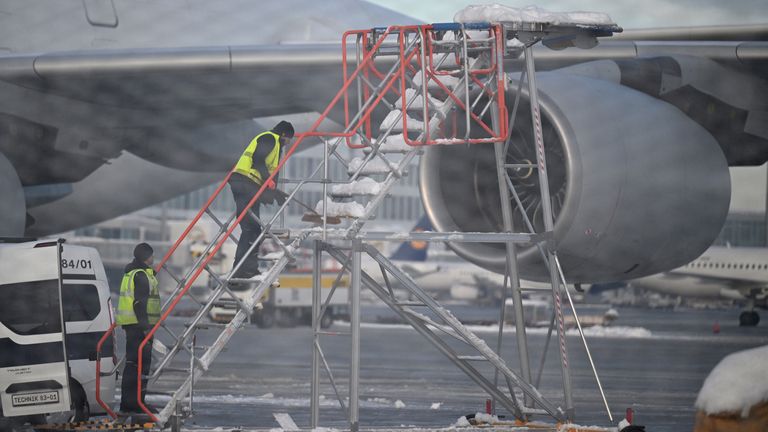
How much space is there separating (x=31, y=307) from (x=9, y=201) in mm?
1978

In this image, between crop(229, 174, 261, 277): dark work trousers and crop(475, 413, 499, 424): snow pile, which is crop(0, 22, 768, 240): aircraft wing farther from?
crop(475, 413, 499, 424): snow pile

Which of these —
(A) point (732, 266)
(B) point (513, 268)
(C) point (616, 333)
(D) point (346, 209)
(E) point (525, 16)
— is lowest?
(C) point (616, 333)

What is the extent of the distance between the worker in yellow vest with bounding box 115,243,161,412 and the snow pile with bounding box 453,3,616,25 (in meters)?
3.01


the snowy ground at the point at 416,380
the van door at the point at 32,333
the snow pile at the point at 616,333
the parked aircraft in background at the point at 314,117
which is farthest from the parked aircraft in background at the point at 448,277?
the van door at the point at 32,333

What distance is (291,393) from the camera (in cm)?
1280

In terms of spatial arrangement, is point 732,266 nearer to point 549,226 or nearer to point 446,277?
point 446,277

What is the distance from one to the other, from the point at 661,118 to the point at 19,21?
23.8 feet

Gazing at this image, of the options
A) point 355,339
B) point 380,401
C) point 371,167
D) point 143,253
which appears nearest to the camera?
point 355,339

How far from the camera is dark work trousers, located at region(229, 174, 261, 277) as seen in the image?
813 centimetres

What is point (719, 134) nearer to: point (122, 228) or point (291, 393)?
point (291, 393)

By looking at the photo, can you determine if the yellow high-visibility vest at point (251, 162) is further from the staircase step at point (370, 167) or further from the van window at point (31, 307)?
the van window at point (31, 307)

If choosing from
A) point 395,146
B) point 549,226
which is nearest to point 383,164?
point 395,146

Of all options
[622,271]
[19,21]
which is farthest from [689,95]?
[19,21]

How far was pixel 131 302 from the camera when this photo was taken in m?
8.34
